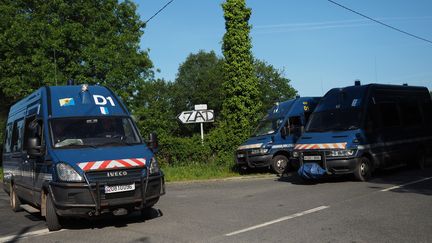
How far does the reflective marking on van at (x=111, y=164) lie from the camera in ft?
26.2

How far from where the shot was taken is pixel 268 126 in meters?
18.1

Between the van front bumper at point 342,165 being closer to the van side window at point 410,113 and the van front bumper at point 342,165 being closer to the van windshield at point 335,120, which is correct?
the van windshield at point 335,120

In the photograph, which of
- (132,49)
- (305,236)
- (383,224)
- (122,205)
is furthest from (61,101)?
(132,49)

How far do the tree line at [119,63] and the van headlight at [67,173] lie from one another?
473 inches

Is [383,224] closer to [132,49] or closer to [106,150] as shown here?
[106,150]

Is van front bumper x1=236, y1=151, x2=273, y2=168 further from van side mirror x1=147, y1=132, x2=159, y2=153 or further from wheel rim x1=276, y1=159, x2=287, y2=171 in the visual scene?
van side mirror x1=147, y1=132, x2=159, y2=153

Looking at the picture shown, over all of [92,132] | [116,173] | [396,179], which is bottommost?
[396,179]

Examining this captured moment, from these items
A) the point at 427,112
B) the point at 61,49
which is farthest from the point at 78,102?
the point at 61,49

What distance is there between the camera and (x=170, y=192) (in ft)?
46.8

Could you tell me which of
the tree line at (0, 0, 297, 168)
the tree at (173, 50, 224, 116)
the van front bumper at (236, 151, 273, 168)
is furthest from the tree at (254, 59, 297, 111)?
the van front bumper at (236, 151, 273, 168)

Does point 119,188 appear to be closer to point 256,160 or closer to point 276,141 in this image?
point 256,160

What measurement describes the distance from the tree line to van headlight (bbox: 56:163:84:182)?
473 inches

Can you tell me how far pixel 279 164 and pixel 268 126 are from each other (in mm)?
1567

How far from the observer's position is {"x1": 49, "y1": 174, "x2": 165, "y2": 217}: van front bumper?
789 centimetres
